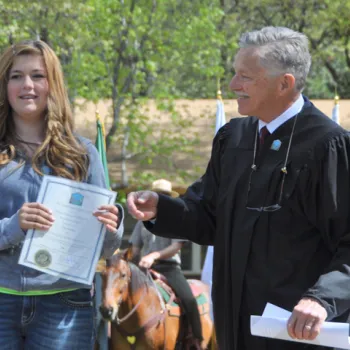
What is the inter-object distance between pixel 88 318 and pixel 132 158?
12.2 m

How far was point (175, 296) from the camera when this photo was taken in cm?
887

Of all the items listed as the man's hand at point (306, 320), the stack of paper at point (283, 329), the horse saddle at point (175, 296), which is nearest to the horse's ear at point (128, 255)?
the horse saddle at point (175, 296)

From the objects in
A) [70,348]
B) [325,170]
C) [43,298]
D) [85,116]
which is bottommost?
[85,116]

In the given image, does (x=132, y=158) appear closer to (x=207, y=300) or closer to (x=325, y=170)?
(x=207, y=300)

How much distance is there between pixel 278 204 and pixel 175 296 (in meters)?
5.90

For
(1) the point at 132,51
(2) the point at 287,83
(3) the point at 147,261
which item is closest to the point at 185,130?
(1) the point at 132,51

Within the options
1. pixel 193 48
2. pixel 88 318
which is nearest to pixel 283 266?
pixel 88 318

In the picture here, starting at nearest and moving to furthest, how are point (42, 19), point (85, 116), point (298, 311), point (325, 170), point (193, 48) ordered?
point (298, 311), point (325, 170), point (42, 19), point (193, 48), point (85, 116)

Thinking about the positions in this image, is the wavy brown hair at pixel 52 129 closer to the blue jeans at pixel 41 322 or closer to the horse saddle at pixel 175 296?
the blue jeans at pixel 41 322

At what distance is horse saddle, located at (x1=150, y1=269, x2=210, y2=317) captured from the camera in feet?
28.3

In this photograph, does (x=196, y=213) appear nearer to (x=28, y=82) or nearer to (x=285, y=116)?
(x=285, y=116)

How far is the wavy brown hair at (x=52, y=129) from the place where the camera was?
3574 millimetres

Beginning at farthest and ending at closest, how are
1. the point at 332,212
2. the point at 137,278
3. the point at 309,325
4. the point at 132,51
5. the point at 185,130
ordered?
the point at 185,130
the point at 132,51
the point at 137,278
the point at 332,212
the point at 309,325

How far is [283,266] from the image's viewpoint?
3090 millimetres
